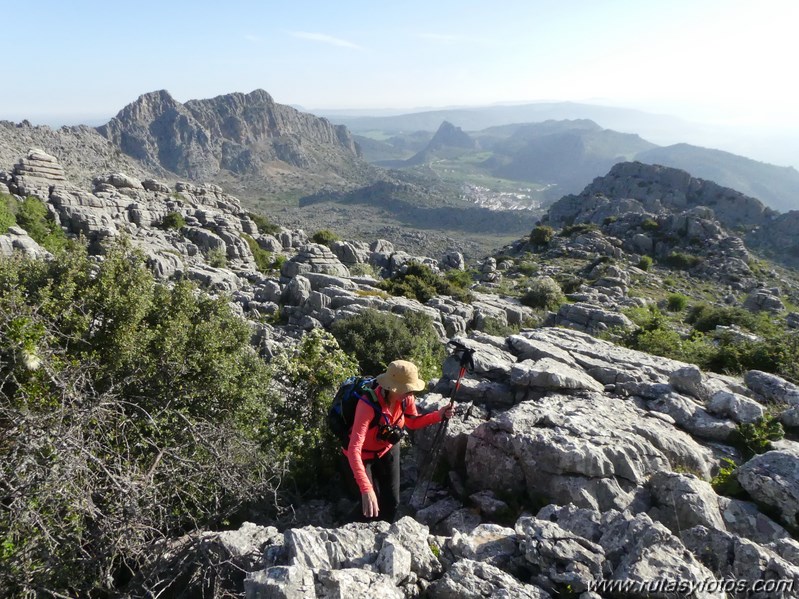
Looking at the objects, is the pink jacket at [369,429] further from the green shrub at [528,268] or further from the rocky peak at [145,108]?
the rocky peak at [145,108]

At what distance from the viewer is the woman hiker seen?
5.46 meters

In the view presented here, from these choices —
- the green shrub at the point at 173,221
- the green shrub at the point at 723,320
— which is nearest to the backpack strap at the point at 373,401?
the green shrub at the point at 723,320

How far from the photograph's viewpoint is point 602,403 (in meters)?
8.77

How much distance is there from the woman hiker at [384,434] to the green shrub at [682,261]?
55.1m

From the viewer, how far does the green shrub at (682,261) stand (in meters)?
51.3

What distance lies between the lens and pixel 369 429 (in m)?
5.98

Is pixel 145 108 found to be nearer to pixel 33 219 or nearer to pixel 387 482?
pixel 33 219

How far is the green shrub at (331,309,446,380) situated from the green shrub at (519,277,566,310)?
16.6 metres

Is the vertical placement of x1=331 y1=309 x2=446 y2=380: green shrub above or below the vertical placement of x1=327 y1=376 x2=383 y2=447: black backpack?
below

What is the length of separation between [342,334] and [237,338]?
608 cm

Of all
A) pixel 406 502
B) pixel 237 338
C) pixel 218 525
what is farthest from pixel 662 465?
pixel 237 338

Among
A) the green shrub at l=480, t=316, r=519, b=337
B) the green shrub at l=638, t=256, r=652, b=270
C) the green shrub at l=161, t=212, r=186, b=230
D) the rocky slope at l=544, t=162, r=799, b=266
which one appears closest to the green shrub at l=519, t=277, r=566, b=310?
the green shrub at l=480, t=316, r=519, b=337

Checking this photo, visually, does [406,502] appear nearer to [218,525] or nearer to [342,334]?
[218,525]

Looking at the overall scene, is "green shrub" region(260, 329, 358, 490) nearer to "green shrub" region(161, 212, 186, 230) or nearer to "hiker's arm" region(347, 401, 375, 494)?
"hiker's arm" region(347, 401, 375, 494)
